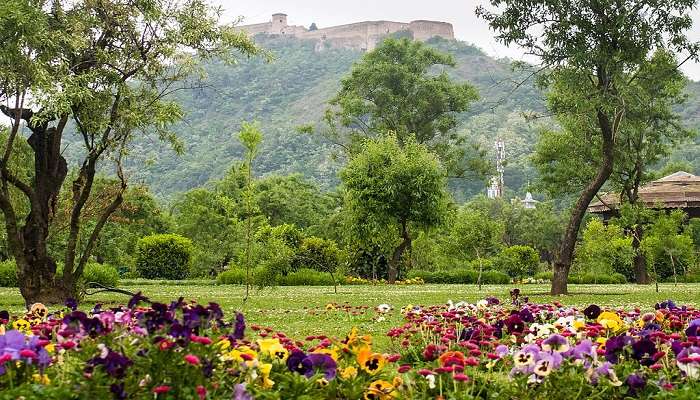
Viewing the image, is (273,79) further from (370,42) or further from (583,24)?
(583,24)

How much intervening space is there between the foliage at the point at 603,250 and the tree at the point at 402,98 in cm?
1579

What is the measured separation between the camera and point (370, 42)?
5684 inches

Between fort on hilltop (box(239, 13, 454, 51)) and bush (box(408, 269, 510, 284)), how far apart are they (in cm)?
9930

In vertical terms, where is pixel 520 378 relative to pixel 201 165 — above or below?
below

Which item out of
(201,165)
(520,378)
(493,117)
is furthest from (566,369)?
(493,117)

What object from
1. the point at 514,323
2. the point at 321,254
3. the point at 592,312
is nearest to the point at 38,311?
the point at 514,323

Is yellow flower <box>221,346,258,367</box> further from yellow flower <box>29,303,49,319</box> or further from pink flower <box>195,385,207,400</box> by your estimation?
yellow flower <box>29,303,49,319</box>

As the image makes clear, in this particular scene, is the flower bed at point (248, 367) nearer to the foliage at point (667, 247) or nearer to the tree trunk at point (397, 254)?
the foliage at point (667, 247)

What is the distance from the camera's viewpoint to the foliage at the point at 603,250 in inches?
1220

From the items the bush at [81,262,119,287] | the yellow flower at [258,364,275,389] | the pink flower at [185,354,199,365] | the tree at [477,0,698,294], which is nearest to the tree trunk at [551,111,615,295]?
the tree at [477,0,698,294]

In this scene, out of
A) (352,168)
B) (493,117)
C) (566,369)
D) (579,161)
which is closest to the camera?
(566,369)

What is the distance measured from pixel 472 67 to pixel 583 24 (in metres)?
86.4

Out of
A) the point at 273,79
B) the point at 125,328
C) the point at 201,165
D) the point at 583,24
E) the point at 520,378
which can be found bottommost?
the point at 520,378

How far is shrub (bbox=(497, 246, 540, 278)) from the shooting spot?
Answer: 126 ft
